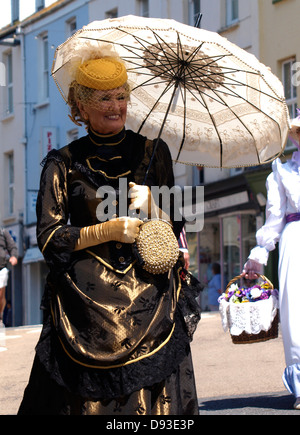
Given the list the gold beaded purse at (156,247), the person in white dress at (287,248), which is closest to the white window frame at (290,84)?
the person in white dress at (287,248)

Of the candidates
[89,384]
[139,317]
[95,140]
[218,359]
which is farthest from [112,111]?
[218,359]

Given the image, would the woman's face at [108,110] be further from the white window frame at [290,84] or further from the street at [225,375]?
the white window frame at [290,84]

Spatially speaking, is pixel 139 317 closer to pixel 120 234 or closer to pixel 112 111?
pixel 120 234

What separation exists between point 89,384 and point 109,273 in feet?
1.63

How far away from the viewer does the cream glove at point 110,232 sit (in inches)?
173

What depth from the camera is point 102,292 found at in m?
4.39

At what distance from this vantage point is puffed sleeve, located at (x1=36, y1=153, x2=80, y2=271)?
14.6ft

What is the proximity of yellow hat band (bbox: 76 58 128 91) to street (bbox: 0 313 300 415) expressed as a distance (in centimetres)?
284

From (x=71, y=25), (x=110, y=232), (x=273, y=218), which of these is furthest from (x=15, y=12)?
(x=110, y=232)

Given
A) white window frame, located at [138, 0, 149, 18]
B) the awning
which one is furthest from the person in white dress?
the awning

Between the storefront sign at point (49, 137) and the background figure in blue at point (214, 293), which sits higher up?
the storefront sign at point (49, 137)

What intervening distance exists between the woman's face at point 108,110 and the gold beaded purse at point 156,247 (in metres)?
0.50
